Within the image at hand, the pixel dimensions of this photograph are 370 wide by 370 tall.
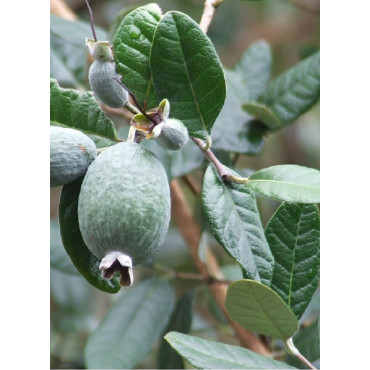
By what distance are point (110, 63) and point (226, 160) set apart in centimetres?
47

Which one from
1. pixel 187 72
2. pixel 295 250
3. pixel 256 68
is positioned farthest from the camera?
pixel 256 68

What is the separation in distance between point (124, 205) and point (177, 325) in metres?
0.78

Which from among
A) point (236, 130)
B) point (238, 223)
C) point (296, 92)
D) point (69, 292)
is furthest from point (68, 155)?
point (69, 292)

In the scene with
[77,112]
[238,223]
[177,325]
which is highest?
[77,112]

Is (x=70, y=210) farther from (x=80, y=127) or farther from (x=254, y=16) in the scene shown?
(x=254, y=16)

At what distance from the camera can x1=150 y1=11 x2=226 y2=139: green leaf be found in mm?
705

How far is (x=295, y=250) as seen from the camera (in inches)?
33.6

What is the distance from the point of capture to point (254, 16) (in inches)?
97.3

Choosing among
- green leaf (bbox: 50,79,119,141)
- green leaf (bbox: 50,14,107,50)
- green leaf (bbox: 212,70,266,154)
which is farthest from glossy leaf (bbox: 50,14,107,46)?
green leaf (bbox: 50,79,119,141)

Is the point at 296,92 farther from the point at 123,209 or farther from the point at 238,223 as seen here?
the point at 123,209

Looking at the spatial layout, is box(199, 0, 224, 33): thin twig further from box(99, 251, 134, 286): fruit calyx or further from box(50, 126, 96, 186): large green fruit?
box(99, 251, 134, 286): fruit calyx

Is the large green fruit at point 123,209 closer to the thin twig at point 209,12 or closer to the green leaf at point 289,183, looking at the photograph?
the green leaf at point 289,183
